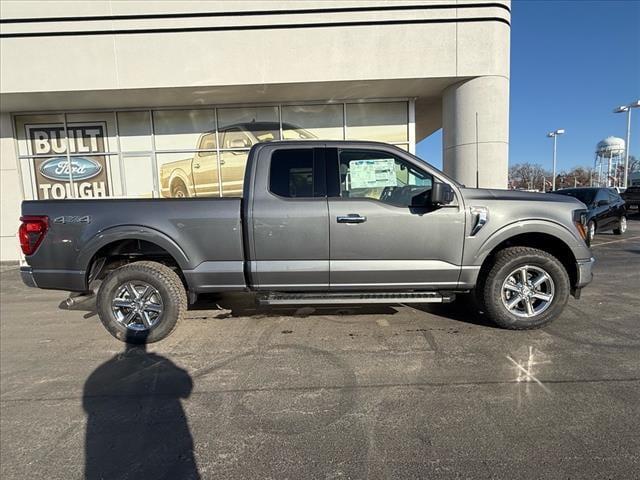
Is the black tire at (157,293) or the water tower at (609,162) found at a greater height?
the water tower at (609,162)

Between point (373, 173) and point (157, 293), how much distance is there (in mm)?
2789

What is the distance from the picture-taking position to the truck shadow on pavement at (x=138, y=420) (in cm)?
228

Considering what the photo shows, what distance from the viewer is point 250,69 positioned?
874 centimetres

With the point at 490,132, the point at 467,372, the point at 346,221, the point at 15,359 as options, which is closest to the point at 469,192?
the point at 346,221

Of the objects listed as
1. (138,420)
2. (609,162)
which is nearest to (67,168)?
(138,420)

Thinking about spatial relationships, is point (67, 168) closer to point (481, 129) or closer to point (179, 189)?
point (179, 189)

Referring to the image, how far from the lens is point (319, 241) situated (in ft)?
13.2

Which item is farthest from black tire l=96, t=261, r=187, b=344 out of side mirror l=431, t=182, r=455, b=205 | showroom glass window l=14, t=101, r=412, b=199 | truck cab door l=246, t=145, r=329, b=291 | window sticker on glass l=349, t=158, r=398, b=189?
showroom glass window l=14, t=101, r=412, b=199

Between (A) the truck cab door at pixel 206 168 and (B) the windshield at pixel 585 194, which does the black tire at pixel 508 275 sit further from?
(B) the windshield at pixel 585 194

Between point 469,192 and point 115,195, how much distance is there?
10.2 metres

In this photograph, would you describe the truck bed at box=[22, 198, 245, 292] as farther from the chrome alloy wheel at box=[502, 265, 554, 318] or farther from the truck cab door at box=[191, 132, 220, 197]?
the truck cab door at box=[191, 132, 220, 197]

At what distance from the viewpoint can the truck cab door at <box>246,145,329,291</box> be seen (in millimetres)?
4000

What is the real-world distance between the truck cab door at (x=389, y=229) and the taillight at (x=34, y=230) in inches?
123

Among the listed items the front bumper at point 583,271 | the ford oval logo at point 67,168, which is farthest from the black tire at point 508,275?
the ford oval logo at point 67,168
